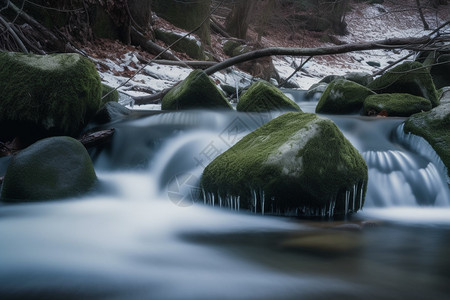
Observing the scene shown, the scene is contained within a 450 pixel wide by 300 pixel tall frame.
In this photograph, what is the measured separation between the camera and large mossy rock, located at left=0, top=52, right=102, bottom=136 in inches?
167

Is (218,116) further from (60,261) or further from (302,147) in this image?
(60,261)

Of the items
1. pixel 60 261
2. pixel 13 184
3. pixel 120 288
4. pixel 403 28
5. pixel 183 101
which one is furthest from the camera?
pixel 403 28

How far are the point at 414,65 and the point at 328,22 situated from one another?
18664 mm

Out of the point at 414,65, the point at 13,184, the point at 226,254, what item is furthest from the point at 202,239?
the point at 414,65

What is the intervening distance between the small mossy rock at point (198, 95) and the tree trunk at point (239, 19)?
33.8 feet

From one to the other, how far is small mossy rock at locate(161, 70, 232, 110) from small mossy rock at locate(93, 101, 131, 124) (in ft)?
2.80

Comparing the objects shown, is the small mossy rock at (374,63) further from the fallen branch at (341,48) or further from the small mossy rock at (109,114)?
the small mossy rock at (109,114)

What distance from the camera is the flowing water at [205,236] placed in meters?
1.92

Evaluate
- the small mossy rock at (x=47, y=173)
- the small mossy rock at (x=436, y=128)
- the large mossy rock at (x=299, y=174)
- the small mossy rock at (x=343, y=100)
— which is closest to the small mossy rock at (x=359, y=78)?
the small mossy rock at (x=343, y=100)

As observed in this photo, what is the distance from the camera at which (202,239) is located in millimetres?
2738

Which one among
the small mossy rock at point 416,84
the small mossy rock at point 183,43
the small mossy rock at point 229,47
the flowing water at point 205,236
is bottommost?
the flowing water at point 205,236

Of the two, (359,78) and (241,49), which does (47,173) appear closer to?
(359,78)

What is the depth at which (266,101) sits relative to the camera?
18.6 feet

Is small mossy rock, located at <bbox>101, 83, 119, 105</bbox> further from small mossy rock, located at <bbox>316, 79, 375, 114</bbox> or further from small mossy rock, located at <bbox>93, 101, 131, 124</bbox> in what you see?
small mossy rock, located at <bbox>316, 79, 375, 114</bbox>
